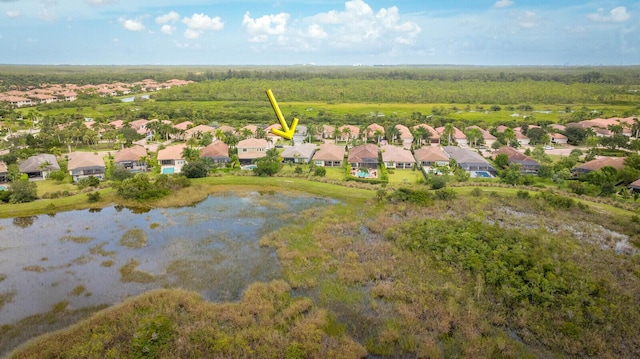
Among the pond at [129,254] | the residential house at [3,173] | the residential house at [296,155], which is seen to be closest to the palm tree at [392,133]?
the residential house at [296,155]

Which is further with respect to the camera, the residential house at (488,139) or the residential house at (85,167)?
the residential house at (488,139)

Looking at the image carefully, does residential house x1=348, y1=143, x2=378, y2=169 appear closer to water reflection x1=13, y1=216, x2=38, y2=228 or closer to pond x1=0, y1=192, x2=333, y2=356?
pond x1=0, y1=192, x2=333, y2=356

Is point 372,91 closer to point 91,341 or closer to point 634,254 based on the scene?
point 634,254

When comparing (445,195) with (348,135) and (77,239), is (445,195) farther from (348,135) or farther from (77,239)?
(77,239)

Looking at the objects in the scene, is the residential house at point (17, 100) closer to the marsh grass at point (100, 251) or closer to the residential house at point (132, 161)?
the residential house at point (132, 161)

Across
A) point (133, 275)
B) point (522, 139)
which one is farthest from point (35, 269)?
point (522, 139)

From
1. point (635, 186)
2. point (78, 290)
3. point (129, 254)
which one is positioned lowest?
point (78, 290)
